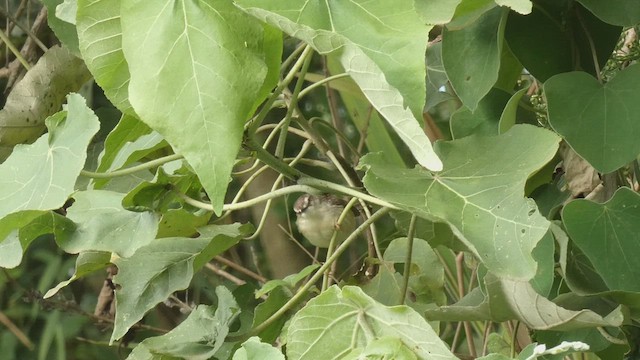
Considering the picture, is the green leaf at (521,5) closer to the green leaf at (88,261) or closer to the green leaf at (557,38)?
the green leaf at (557,38)

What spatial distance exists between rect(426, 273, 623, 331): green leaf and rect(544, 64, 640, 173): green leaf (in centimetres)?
9

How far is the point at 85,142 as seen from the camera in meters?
0.55

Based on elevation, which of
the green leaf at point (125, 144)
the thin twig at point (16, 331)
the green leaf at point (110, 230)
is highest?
the green leaf at point (125, 144)

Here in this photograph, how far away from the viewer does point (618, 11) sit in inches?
22.3

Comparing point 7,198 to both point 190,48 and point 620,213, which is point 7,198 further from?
point 620,213

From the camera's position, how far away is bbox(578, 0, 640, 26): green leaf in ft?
1.84

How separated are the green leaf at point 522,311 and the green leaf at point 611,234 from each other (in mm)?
44

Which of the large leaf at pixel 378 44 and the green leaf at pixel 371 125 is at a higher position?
the large leaf at pixel 378 44

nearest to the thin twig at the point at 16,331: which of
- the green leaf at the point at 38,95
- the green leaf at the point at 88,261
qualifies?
the green leaf at the point at 38,95

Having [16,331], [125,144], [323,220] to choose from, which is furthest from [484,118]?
[16,331]

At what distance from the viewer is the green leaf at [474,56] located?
1.94 ft

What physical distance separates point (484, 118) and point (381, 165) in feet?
0.51

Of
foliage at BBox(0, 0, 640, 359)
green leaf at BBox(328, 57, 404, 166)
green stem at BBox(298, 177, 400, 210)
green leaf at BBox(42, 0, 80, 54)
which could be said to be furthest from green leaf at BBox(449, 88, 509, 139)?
green leaf at BBox(328, 57, 404, 166)

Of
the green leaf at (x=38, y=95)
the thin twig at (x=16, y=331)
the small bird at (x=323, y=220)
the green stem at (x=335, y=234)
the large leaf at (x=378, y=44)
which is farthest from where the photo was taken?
the thin twig at (x=16, y=331)
